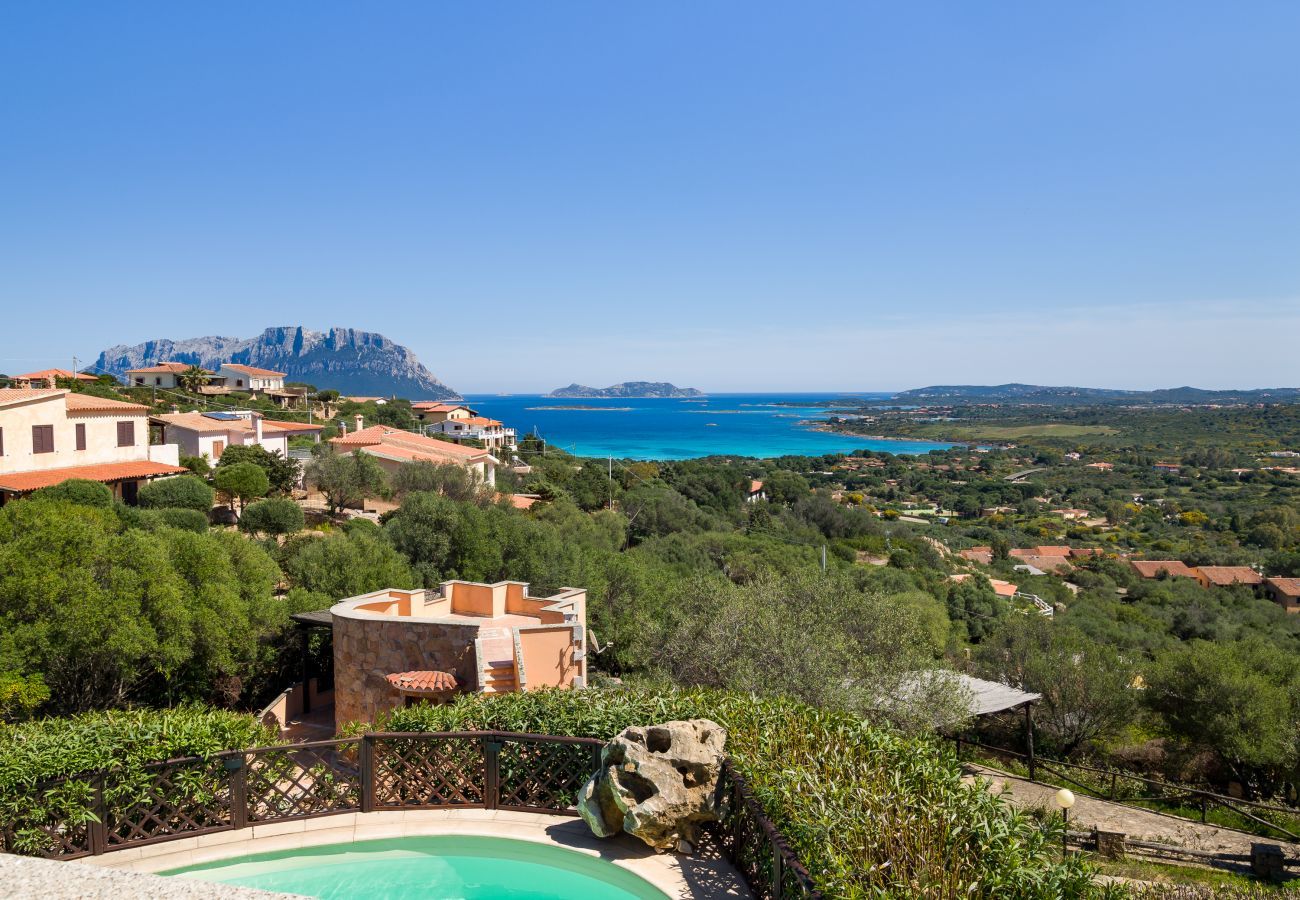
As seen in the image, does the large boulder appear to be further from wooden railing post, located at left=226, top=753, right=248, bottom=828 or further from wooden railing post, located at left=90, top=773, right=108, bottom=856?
wooden railing post, located at left=90, top=773, right=108, bottom=856

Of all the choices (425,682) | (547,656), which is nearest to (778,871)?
(425,682)

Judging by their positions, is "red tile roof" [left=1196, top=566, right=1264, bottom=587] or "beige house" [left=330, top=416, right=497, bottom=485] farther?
"red tile roof" [left=1196, top=566, right=1264, bottom=587]

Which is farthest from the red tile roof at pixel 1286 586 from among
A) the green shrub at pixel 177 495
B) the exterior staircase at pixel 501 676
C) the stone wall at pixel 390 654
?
the green shrub at pixel 177 495

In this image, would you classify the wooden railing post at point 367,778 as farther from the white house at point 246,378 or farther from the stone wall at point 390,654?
the white house at point 246,378

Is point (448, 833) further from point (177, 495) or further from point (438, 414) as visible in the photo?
point (438, 414)

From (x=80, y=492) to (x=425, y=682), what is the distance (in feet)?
50.7

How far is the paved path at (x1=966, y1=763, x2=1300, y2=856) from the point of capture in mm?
11680

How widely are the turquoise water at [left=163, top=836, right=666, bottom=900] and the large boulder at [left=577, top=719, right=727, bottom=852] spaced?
38 centimetres

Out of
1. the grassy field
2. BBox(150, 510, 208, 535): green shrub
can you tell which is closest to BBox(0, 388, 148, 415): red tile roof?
BBox(150, 510, 208, 535): green shrub

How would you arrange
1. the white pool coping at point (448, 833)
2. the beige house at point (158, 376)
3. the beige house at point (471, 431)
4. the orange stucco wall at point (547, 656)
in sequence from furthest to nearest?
the beige house at point (471, 431) → the beige house at point (158, 376) → the orange stucco wall at point (547, 656) → the white pool coping at point (448, 833)

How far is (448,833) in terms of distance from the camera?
6.86m

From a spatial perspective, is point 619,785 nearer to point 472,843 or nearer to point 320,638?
point 472,843

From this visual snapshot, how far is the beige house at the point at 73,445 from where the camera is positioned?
2275cm

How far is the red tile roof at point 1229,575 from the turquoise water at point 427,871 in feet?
Answer: 164
